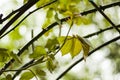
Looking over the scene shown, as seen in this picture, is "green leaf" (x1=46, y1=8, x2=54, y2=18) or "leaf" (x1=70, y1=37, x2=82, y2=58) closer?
"leaf" (x1=70, y1=37, x2=82, y2=58)

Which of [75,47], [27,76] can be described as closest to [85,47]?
[75,47]

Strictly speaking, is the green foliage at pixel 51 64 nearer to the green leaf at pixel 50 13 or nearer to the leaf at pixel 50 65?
the leaf at pixel 50 65

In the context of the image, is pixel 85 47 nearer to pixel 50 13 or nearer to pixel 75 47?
pixel 75 47

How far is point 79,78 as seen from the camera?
3.95 metres

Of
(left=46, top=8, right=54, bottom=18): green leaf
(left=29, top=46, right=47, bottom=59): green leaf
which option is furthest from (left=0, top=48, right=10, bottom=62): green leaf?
(left=46, top=8, right=54, bottom=18): green leaf

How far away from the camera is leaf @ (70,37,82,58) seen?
1.93 feet

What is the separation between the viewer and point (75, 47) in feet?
1.94

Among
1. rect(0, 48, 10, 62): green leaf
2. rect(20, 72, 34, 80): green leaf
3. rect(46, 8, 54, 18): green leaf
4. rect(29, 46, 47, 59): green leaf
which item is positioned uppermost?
rect(46, 8, 54, 18): green leaf

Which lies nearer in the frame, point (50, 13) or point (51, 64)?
point (51, 64)

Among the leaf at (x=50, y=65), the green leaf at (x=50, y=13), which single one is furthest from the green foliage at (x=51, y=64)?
the green leaf at (x=50, y=13)

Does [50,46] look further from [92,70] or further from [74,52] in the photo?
[92,70]

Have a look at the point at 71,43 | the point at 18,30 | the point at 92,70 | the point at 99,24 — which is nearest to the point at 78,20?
the point at 71,43

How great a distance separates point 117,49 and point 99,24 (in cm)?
36

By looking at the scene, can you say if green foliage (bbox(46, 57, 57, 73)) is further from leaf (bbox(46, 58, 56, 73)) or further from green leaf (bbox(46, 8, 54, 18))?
green leaf (bbox(46, 8, 54, 18))
